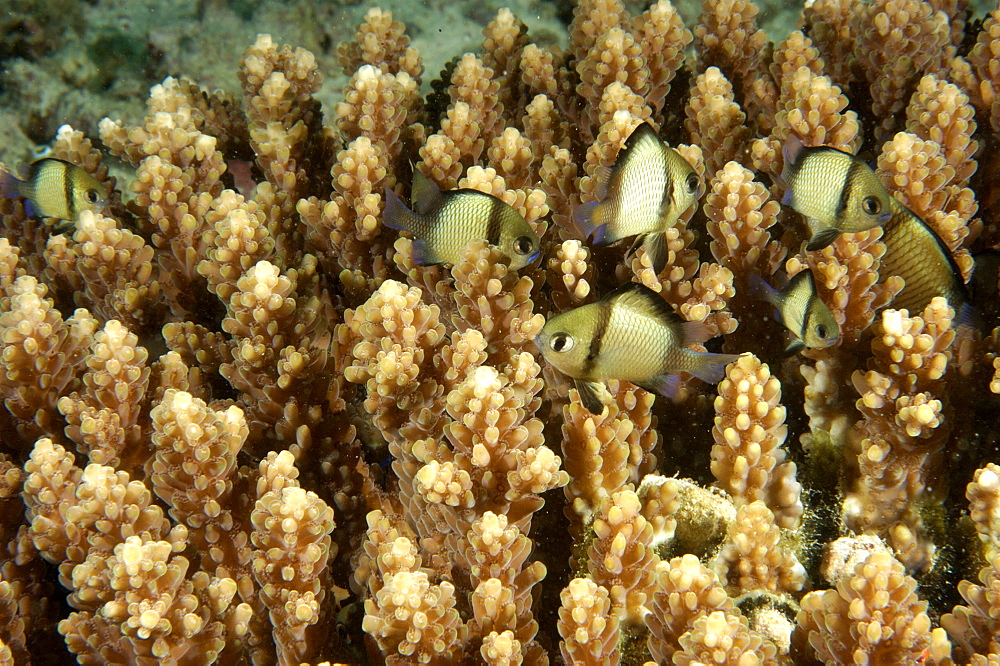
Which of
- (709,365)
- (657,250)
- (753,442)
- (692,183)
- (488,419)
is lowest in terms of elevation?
(753,442)

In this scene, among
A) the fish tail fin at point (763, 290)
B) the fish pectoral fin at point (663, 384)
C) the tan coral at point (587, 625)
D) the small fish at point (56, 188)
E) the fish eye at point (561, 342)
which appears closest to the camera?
the tan coral at point (587, 625)

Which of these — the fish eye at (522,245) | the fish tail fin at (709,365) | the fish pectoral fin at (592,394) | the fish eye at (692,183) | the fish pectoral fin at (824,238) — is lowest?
the fish pectoral fin at (592,394)

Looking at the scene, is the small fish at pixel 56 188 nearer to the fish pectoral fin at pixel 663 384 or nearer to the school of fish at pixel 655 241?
the school of fish at pixel 655 241

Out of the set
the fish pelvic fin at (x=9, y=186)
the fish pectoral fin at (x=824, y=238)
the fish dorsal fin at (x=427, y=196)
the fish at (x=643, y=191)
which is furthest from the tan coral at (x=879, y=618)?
the fish pelvic fin at (x=9, y=186)

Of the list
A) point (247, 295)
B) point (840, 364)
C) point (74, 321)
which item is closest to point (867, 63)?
point (840, 364)

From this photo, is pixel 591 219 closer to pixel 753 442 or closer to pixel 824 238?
pixel 824 238

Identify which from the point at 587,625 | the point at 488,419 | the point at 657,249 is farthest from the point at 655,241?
the point at 587,625

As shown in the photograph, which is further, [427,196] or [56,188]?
[56,188]

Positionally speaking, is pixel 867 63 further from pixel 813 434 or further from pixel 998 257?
pixel 813 434
